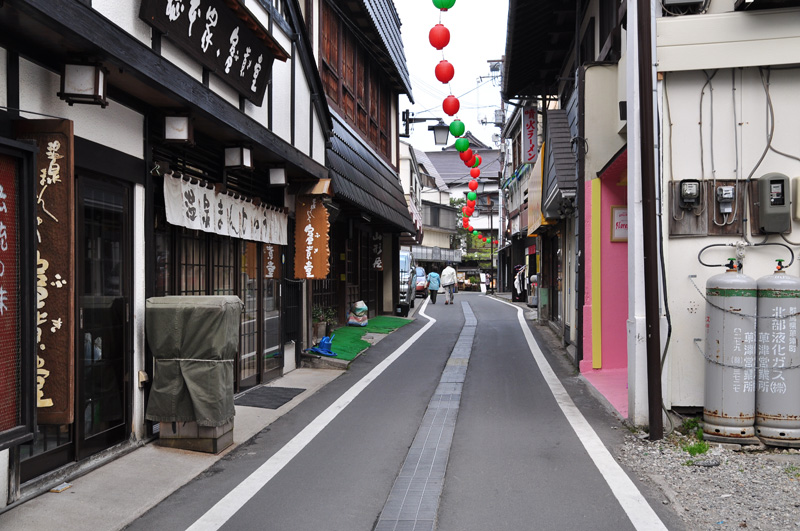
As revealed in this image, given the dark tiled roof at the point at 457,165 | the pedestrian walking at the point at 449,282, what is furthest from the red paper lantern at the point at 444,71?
the dark tiled roof at the point at 457,165

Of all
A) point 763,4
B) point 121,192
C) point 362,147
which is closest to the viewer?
point 121,192

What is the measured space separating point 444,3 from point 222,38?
15.8 ft

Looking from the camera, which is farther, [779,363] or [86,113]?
[779,363]

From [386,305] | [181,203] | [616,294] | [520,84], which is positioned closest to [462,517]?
[181,203]

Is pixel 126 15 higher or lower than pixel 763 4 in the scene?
lower

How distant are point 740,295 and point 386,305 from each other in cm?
1815

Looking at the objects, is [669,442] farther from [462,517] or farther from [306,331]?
[306,331]

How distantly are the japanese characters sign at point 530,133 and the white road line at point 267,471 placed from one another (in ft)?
41.4

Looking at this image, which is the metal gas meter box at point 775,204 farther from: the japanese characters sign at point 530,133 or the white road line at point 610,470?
the japanese characters sign at point 530,133

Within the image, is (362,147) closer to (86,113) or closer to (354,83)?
(354,83)

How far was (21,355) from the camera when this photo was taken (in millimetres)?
→ 4348

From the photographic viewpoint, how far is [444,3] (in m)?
11.1

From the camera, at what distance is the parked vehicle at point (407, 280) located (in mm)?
26203

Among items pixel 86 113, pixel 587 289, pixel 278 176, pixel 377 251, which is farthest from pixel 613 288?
pixel 377 251
